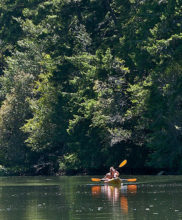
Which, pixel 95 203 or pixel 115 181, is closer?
pixel 95 203

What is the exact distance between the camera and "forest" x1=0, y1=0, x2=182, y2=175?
5388 centimetres

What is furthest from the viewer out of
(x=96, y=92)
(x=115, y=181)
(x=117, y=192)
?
(x=96, y=92)

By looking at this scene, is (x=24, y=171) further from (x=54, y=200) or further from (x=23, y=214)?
(x=23, y=214)

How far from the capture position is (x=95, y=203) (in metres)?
32.0

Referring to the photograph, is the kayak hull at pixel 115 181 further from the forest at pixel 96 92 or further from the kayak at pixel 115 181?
the forest at pixel 96 92

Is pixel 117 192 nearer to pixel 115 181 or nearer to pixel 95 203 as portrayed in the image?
pixel 115 181

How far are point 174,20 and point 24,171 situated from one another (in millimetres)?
22070

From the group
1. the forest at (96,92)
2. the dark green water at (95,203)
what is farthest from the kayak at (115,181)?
the forest at (96,92)

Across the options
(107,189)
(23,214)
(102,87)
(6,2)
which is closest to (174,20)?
(102,87)

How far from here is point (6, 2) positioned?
87.8m

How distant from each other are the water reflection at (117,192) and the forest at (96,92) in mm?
11233

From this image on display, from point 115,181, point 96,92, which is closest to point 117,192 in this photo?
point 115,181

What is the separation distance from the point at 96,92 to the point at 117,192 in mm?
22669

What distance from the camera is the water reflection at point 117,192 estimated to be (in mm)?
31297
